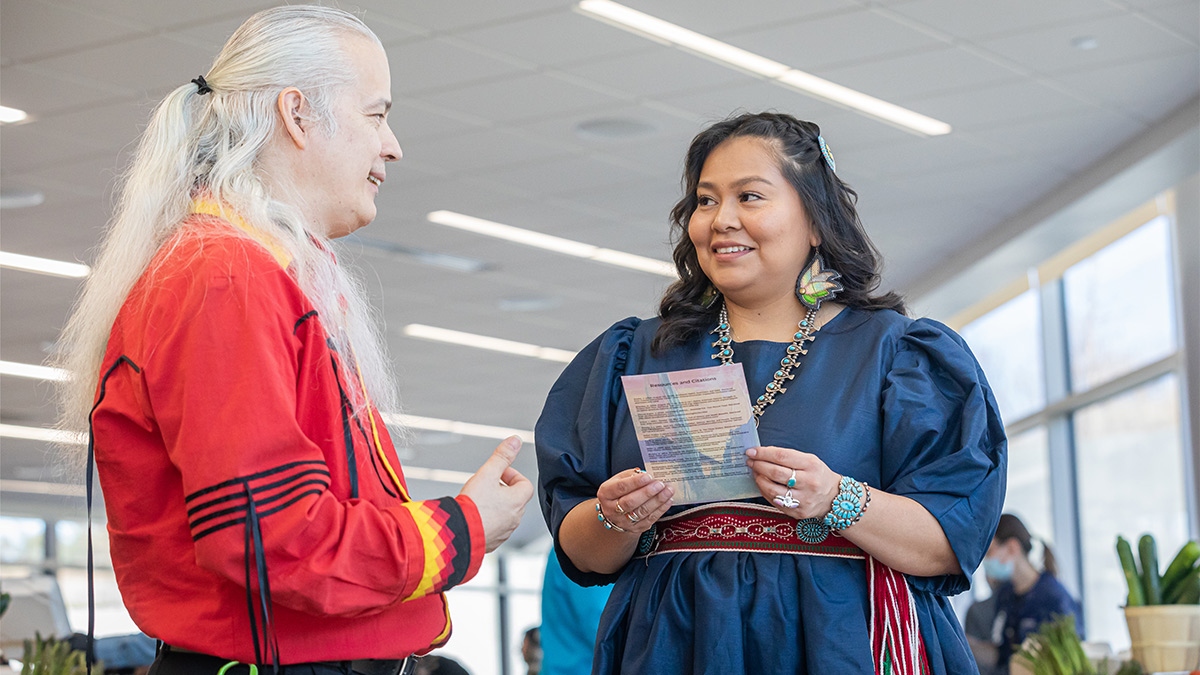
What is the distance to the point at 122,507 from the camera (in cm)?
147

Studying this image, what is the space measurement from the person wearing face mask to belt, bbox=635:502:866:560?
470cm

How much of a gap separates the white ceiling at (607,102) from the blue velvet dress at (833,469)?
1856 mm

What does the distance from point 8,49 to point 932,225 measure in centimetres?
578

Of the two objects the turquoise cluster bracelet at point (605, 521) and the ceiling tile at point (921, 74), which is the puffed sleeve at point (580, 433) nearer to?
the turquoise cluster bracelet at point (605, 521)

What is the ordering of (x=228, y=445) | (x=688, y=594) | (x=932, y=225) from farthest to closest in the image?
(x=932, y=225) < (x=688, y=594) < (x=228, y=445)

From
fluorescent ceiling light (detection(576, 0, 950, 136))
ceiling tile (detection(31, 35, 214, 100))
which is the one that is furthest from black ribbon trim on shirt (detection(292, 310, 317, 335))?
ceiling tile (detection(31, 35, 214, 100))

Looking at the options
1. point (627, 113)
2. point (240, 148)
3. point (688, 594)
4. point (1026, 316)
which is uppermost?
point (627, 113)

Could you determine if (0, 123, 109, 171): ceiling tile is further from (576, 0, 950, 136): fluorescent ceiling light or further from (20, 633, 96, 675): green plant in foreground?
(20, 633, 96, 675): green plant in foreground

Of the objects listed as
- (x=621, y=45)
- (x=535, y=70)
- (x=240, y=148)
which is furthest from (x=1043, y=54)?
(x=240, y=148)

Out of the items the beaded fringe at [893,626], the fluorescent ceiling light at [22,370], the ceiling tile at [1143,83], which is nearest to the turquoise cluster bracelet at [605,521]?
the beaded fringe at [893,626]

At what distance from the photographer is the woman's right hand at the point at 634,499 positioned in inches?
69.6

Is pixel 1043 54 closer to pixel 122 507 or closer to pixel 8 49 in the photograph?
pixel 8 49

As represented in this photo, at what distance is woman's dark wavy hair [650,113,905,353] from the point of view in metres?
2.05

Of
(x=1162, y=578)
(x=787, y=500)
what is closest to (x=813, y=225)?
(x=787, y=500)
